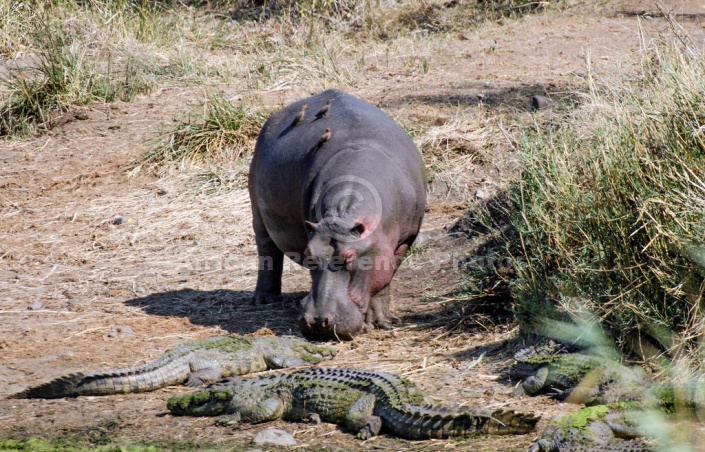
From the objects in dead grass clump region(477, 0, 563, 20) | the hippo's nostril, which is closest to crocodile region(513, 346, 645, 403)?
the hippo's nostril

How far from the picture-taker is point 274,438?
15.4 ft

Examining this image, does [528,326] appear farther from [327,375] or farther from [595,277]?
[327,375]

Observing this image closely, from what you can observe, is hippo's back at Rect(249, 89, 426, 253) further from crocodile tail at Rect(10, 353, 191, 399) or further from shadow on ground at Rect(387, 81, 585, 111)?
shadow on ground at Rect(387, 81, 585, 111)

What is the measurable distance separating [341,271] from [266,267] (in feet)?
5.12

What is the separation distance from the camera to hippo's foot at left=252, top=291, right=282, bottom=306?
781 centimetres

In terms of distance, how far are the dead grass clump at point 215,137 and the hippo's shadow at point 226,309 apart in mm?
3109

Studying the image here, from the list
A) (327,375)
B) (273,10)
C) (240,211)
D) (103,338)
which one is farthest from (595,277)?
(273,10)

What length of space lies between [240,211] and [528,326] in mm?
5030

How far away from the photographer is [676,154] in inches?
214

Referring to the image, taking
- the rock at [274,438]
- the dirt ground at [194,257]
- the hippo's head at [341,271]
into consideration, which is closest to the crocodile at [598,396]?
the dirt ground at [194,257]

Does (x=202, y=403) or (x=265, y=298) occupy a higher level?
(x=202, y=403)

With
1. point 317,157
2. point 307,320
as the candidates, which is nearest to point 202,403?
point 307,320

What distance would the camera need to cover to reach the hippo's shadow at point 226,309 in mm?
7218

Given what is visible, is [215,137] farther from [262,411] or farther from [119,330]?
[262,411]
